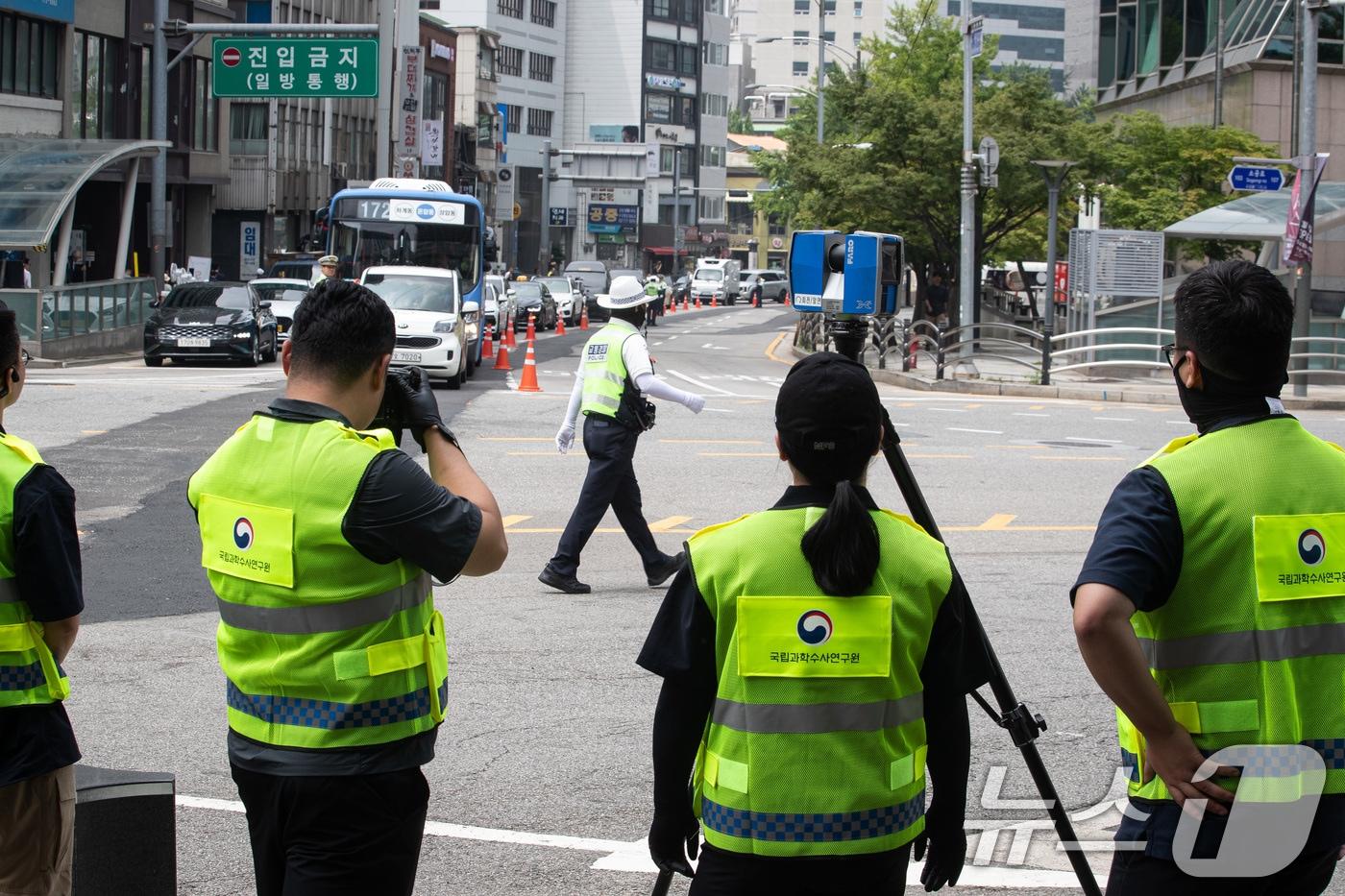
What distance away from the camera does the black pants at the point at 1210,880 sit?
313 centimetres

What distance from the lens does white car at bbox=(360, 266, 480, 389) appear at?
81.0 ft

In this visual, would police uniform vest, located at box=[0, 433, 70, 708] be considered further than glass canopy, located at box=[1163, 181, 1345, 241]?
No

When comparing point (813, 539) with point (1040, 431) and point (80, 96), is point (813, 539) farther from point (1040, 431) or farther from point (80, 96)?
point (80, 96)

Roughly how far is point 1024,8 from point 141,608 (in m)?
155

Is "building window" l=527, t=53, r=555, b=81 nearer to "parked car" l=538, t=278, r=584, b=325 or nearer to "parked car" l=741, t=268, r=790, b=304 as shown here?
"parked car" l=741, t=268, r=790, b=304

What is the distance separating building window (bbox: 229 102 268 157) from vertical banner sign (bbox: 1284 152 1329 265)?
40.3m

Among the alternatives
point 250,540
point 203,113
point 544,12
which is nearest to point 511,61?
point 544,12

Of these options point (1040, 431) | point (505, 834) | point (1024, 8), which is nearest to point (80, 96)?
point (1040, 431)

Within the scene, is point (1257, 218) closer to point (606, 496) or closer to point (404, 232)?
point (404, 232)

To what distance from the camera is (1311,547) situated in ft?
10.7

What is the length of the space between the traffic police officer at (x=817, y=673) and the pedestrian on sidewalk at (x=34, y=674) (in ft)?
4.59

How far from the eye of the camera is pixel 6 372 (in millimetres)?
3906

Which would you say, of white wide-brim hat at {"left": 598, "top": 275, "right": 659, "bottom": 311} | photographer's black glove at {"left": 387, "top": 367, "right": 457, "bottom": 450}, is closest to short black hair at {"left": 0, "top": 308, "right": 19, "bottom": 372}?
photographer's black glove at {"left": 387, "top": 367, "right": 457, "bottom": 450}

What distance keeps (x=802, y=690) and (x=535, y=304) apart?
46376 mm
